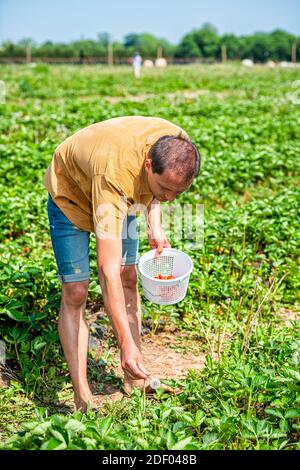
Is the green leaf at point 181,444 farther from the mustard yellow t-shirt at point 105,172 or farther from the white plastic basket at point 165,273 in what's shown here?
the white plastic basket at point 165,273

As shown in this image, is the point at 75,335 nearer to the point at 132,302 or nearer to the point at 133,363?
the point at 132,302

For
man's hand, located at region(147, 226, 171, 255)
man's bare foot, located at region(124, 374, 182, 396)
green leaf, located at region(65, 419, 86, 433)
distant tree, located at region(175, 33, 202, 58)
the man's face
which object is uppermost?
distant tree, located at region(175, 33, 202, 58)

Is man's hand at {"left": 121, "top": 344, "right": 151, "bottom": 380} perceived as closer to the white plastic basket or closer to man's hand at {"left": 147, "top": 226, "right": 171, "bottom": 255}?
the white plastic basket

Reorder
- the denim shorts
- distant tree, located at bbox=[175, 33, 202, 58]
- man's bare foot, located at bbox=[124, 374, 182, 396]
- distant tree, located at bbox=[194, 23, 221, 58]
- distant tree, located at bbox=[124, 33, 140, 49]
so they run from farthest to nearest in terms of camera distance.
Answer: distant tree, located at bbox=[124, 33, 140, 49], distant tree, located at bbox=[175, 33, 202, 58], distant tree, located at bbox=[194, 23, 221, 58], man's bare foot, located at bbox=[124, 374, 182, 396], the denim shorts

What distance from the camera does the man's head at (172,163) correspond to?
2.19m

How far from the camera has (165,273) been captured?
3043mm

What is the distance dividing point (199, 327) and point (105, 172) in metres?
1.63

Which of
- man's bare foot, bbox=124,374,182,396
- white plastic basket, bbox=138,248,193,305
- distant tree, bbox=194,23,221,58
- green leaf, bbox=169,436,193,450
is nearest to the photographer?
green leaf, bbox=169,436,193,450

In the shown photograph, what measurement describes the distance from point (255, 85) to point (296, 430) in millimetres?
16963

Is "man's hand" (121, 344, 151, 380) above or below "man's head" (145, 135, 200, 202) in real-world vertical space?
below

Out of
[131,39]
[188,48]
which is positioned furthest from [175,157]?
[131,39]

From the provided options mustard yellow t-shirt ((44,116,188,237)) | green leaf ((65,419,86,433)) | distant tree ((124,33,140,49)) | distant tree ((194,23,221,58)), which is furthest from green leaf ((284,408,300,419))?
distant tree ((124,33,140,49))

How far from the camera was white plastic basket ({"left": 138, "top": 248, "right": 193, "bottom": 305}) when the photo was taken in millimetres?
2754
